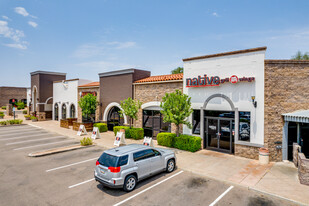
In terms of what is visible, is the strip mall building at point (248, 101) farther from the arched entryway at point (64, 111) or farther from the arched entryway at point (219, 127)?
the arched entryway at point (64, 111)

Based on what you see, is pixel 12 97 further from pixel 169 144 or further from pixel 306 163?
pixel 306 163

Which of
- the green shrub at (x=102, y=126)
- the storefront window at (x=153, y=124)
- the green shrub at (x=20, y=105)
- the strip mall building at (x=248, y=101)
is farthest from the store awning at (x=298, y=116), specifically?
the green shrub at (x=20, y=105)

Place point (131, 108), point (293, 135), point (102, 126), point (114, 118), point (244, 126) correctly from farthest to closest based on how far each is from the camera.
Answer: point (114, 118) → point (102, 126) → point (131, 108) → point (244, 126) → point (293, 135)

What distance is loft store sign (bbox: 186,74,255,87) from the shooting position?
1246 cm

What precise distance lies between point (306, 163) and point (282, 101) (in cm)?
429

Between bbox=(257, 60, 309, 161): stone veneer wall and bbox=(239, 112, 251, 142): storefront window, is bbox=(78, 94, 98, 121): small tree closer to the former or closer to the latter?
bbox=(239, 112, 251, 142): storefront window

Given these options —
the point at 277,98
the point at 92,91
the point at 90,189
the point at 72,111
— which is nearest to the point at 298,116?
the point at 277,98

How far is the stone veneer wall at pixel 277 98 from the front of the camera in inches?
456

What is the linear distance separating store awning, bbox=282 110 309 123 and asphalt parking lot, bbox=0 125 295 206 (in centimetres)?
528

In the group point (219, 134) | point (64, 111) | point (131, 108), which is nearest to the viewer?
point (219, 134)

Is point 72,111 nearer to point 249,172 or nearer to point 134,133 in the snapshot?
point 134,133

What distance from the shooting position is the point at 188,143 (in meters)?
13.9

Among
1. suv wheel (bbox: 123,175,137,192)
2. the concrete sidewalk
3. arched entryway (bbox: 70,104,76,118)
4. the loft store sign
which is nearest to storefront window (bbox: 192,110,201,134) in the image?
the concrete sidewalk

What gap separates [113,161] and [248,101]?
9344mm
